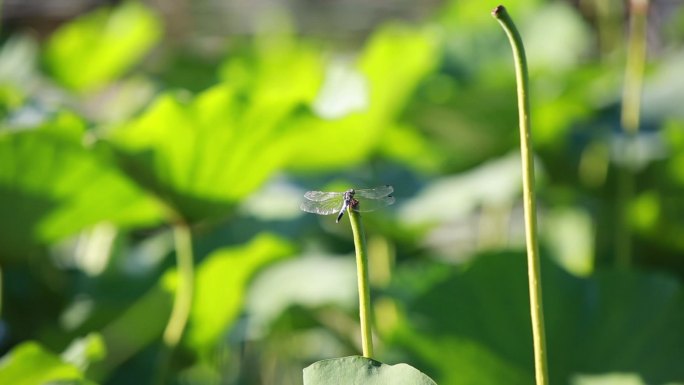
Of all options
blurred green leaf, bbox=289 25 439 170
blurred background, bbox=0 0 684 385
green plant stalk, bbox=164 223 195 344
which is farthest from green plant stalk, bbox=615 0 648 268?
green plant stalk, bbox=164 223 195 344

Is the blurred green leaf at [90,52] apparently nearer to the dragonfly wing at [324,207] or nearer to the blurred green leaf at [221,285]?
the blurred green leaf at [221,285]

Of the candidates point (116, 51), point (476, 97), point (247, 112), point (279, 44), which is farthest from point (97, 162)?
point (279, 44)

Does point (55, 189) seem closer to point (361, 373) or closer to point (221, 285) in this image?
point (221, 285)

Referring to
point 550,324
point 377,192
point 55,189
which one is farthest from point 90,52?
point 377,192

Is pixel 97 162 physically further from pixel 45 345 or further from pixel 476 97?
pixel 476 97

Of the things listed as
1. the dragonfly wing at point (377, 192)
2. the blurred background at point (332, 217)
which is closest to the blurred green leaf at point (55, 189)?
the blurred background at point (332, 217)

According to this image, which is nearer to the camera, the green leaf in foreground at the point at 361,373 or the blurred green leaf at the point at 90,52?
the green leaf in foreground at the point at 361,373

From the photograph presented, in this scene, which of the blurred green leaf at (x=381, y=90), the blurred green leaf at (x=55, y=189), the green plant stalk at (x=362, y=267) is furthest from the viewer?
the blurred green leaf at (x=381, y=90)
